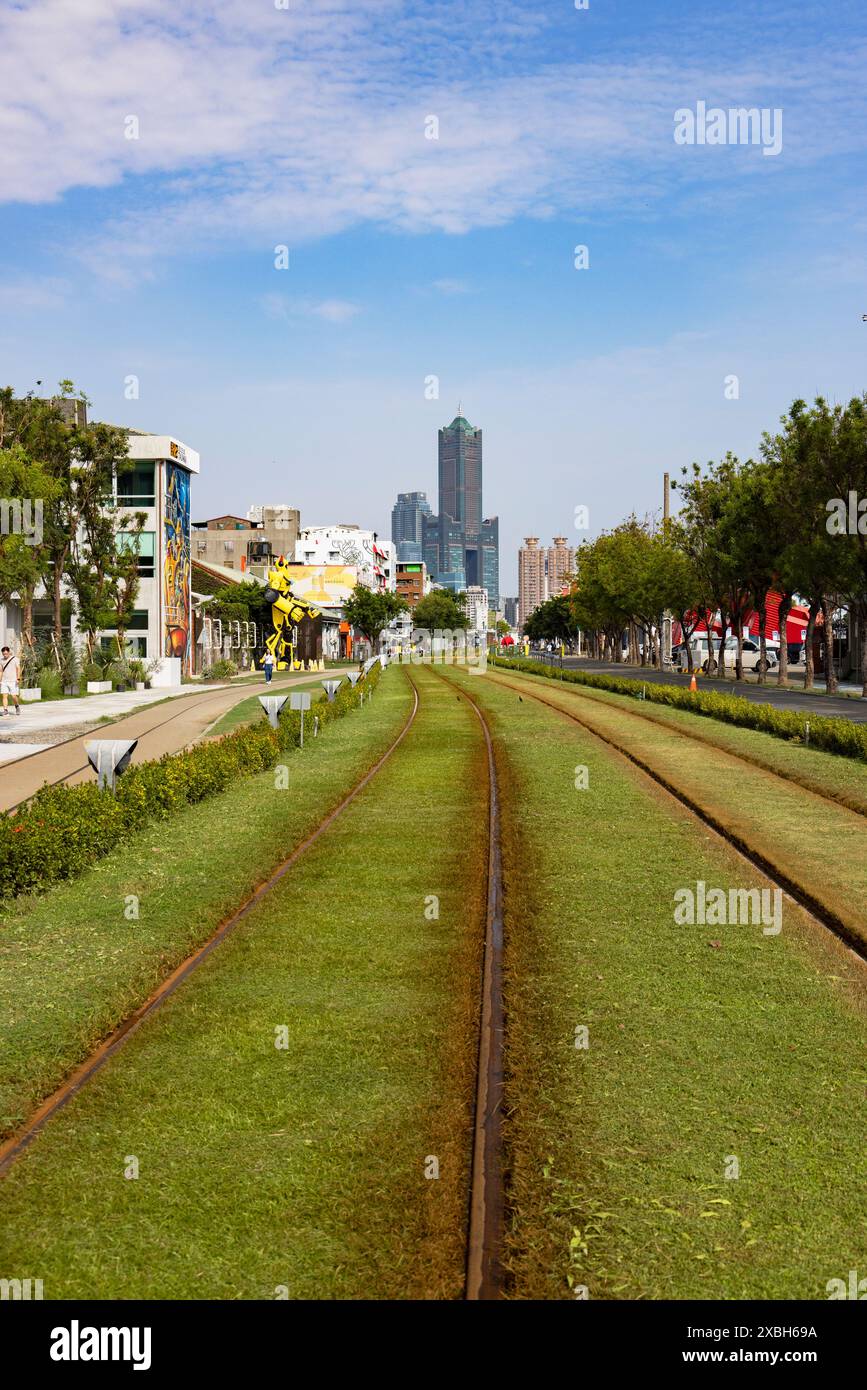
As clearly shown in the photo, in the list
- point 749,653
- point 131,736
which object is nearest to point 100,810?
point 131,736

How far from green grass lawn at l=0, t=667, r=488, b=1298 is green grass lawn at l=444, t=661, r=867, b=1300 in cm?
51

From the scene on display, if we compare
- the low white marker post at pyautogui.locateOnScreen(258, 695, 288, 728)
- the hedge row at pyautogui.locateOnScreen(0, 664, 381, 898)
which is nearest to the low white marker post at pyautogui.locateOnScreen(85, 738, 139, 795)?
the hedge row at pyautogui.locateOnScreen(0, 664, 381, 898)

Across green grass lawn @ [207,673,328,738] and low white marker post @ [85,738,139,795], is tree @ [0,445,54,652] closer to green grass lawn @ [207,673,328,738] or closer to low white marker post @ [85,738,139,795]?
green grass lawn @ [207,673,328,738]

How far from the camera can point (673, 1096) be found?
23.5ft

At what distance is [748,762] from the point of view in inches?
1008

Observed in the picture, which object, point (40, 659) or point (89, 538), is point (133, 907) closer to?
point (40, 659)

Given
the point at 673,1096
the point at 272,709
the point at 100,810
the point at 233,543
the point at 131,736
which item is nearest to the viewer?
the point at 673,1096

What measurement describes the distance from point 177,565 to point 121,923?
207 feet

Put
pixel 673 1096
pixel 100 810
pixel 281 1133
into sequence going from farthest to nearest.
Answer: pixel 100 810 → pixel 673 1096 → pixel 281 1133

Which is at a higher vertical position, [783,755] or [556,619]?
[556,619]

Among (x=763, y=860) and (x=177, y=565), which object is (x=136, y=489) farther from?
(x=763, y=860)

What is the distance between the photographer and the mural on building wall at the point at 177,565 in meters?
69.9
